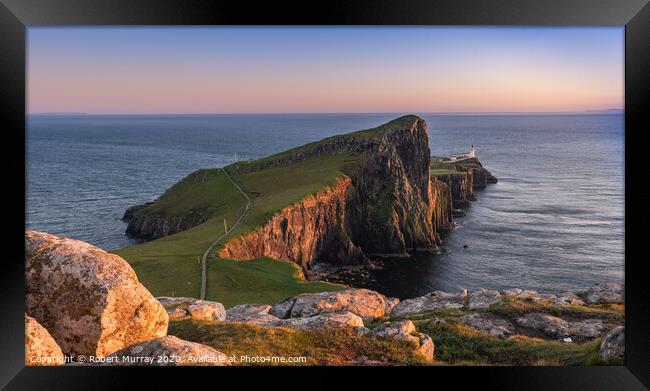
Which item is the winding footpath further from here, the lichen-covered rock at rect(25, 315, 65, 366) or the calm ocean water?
the lichen-covered rock at rect(25, 315, 65, 366)

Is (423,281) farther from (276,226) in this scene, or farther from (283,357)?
(283,357)

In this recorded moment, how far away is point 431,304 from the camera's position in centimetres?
2767

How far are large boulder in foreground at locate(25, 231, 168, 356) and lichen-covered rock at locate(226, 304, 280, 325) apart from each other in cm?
698

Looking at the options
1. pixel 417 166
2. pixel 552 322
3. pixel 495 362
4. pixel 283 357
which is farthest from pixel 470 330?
Result: pixel 417 166

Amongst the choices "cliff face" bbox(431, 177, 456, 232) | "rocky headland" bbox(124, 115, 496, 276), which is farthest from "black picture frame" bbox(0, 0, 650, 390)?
"cliff face" bbox(431, 177, 456, 232)

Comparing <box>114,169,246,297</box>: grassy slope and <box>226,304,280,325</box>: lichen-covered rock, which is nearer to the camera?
<box>226,304,280,325</box>: lichen-covered rock

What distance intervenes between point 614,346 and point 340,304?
12.6 m

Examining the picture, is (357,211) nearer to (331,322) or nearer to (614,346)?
(331,322)

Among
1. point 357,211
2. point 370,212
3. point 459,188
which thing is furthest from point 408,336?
point 459,188

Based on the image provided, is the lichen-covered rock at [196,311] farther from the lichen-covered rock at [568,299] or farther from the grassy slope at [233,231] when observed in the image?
the lichen-covered rock at [568,299]

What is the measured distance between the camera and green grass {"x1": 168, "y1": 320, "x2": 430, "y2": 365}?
654 inches

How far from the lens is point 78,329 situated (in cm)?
1470

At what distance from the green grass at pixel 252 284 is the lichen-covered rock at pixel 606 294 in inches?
852

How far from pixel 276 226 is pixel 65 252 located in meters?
56.9
